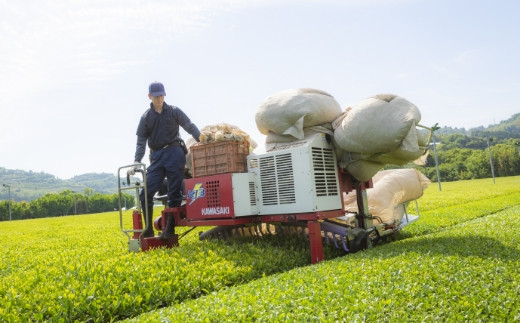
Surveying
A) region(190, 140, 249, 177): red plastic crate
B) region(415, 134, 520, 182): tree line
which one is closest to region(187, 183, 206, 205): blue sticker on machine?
region(190, 140, 249, 177): red plastic crate

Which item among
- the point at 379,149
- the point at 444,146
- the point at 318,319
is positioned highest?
the point at 444,146

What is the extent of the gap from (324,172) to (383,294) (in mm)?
2512

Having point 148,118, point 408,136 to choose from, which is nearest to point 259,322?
point 408,136

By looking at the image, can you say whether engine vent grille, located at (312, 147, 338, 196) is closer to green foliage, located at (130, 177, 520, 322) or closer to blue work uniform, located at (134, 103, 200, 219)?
green foliage, located at (130, 177, 520, 322)

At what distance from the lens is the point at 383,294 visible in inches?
130

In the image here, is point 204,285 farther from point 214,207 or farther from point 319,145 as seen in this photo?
point 319,145

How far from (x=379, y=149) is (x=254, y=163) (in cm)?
165

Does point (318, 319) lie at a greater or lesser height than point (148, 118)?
lesser

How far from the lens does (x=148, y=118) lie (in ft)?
20.5

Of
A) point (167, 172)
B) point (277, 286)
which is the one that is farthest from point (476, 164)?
point (277, 286)

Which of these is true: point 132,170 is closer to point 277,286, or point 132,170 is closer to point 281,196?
point 281,196

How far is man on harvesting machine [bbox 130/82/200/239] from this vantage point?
6.19 metres

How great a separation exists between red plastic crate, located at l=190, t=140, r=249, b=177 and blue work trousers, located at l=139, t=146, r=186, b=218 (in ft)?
1.33

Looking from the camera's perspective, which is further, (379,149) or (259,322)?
(379,149)
